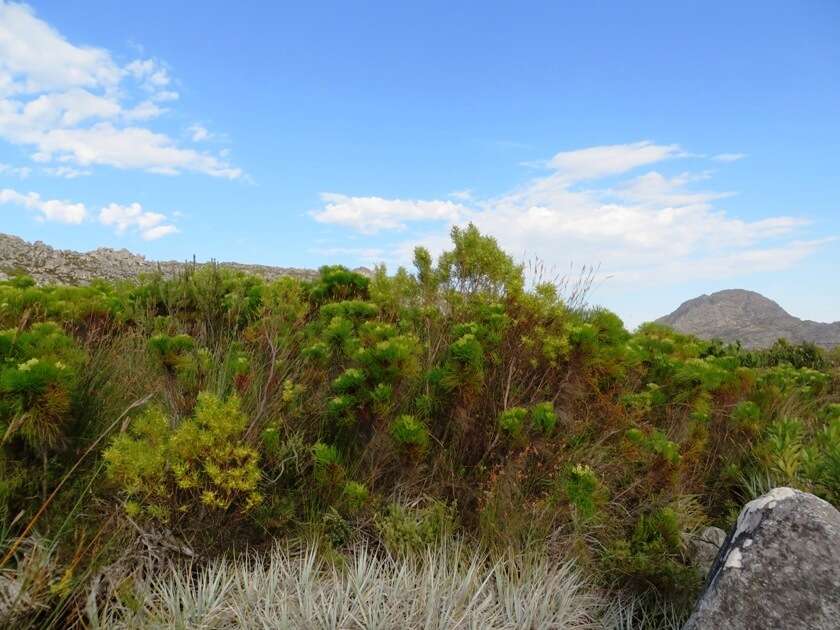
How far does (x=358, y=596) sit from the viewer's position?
298cm

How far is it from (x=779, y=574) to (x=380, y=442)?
211 cm

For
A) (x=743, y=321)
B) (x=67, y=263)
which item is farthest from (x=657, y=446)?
(x=743, y=321)

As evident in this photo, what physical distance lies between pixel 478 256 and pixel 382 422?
6.27 ft

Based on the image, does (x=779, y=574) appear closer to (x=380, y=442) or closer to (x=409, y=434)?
(x=409, y=434)

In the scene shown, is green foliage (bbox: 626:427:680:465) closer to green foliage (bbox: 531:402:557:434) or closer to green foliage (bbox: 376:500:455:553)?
green foliage (bbox: 531:402:557:434)

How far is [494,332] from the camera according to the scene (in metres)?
4.42

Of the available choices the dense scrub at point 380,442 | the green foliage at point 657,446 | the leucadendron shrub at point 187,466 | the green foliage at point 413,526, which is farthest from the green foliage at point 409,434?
the green foliage at point 657,446

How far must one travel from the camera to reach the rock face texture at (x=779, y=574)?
286 centimetres

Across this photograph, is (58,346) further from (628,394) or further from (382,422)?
(628,394)

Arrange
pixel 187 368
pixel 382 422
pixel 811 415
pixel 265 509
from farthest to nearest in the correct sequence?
pixel 811 415 < pixel 187 368 < pixel 382 422 < pixel 265 509

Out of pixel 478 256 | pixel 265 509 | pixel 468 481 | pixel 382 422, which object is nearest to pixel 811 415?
pixel 478 256

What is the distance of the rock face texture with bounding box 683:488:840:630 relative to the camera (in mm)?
2861

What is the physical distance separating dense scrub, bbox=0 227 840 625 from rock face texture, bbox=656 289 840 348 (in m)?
16.9

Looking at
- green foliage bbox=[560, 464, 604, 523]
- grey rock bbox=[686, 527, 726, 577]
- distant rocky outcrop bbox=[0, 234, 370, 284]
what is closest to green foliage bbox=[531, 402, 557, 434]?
green foliage bbox=[560, 464, 604, 523]
